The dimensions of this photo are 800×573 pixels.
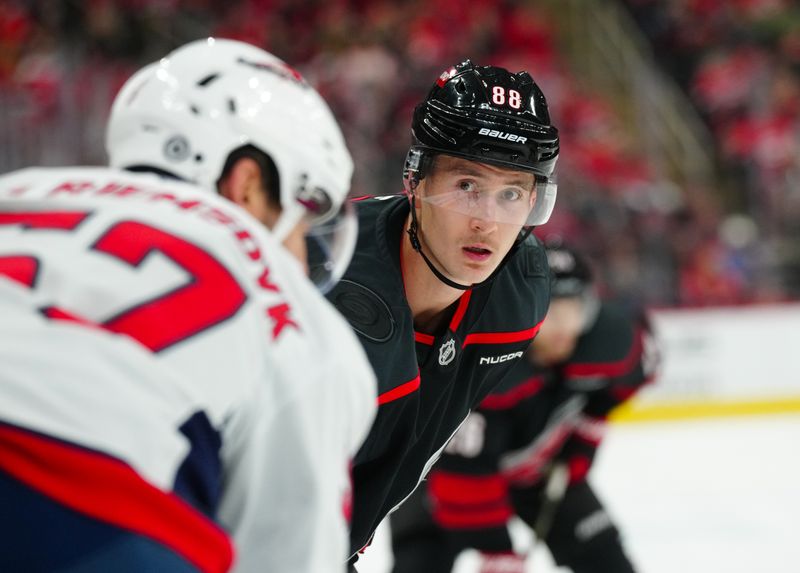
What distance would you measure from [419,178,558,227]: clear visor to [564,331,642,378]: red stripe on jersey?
1.55m

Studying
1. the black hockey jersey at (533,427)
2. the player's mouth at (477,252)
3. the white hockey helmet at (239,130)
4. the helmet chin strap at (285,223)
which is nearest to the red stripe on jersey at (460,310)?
the player's mouth at (477,252)

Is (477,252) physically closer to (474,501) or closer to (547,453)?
(474,501)

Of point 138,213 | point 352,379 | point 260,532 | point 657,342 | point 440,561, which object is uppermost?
point 138,213

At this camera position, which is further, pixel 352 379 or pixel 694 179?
pixel 694 179

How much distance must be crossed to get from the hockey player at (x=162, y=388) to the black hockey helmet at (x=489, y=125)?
3.43ft

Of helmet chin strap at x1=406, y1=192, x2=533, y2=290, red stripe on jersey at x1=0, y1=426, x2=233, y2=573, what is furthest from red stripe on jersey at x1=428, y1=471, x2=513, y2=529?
red stripe on jersey at x1=0, y1=426, x2=233, y2=573

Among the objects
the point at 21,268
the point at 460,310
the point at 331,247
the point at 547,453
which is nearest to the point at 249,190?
the point at 331,247

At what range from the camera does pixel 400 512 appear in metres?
3.49

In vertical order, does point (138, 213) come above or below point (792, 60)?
above

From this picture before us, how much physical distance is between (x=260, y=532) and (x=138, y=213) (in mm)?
283

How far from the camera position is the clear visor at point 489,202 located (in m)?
2.03

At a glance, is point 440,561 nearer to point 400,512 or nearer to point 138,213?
point 400,512

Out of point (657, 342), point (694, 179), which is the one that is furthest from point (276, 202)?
point (694, 179)

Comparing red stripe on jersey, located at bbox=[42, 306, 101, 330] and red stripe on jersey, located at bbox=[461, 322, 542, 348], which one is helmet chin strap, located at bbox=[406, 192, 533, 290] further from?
red stripe on jersey, located at bbox=[42, 306, 101, 330]
